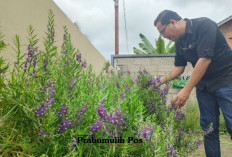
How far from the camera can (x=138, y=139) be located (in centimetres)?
138

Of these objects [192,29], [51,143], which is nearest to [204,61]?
[192,29]

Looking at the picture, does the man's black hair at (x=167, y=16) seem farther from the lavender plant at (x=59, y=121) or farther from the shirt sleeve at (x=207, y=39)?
the lavender plant at (x=59, y=121)

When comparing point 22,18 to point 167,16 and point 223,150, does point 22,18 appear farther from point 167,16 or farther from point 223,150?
point 223,150

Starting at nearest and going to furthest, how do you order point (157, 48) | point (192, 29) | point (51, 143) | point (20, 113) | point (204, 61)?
point (51, 143) → point (20, 113) → point (204, 61) → point (192, 29) → point (157, 48)

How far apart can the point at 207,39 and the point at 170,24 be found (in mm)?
564

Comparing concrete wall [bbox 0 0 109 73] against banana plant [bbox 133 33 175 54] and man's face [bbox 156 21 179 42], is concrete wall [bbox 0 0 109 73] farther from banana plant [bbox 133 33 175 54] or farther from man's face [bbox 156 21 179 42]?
banana plant [bbox 133 33 175 54]

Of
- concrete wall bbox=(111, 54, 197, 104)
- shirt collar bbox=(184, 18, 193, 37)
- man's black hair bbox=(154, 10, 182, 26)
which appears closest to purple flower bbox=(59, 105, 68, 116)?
man's black hair bbox=(154, 10, 182, 26)

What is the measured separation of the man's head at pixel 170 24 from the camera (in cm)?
270

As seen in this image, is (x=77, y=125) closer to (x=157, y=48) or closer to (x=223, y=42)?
(x=223, y=42)

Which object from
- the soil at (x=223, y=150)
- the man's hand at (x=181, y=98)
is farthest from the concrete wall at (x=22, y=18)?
the soil at (x=223, y=150)

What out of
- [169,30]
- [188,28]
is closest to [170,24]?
[169,30]

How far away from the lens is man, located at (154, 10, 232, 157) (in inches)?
93.5

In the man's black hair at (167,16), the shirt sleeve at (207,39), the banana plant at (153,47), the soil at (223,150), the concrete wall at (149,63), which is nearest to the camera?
the shirt sleeve at (207,39)

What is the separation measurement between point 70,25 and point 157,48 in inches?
451
